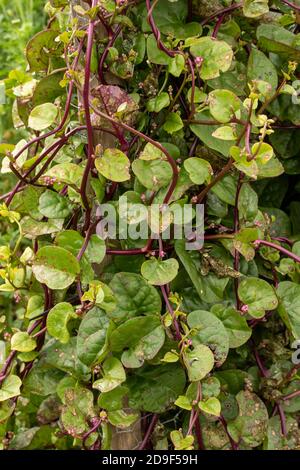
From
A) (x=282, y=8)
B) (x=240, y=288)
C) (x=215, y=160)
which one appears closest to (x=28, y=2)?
(x=282, y=8)

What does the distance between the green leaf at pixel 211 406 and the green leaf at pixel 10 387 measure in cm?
27

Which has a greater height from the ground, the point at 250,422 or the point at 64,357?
the point at 64,357

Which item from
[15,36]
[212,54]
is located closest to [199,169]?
[212,54]

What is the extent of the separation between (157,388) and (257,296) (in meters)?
0.21

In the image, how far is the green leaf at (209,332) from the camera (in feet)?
2.64

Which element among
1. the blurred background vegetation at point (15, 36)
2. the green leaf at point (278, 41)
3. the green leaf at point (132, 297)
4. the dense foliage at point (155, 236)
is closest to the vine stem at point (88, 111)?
the dense foliage at point (155, 236)

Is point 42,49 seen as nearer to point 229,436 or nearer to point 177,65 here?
point 177,65

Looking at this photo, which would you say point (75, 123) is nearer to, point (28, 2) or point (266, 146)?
point (266, 146)

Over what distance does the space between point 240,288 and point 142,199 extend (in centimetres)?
21

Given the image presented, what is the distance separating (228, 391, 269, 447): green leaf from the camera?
87 cm

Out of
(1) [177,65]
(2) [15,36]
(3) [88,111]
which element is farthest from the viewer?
(2) [15,36]

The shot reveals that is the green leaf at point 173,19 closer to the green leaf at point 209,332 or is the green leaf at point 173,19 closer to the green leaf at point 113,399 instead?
the green leaf at point 209,332

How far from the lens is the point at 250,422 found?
0.87m

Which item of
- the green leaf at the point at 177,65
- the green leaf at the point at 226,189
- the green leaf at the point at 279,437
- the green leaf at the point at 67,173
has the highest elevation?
the green leaf at the point at 177,65
